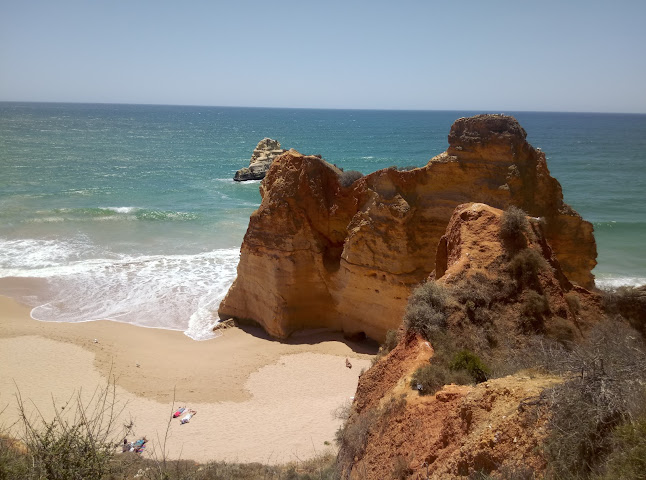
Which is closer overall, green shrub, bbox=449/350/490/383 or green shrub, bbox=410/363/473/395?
green shrub, bbox=410/363/473/395

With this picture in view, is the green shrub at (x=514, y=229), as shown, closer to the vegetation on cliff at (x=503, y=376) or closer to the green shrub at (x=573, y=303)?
the vegetation on cliff at (x=503, y=376)

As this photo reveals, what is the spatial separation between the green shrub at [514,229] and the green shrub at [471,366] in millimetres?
3217

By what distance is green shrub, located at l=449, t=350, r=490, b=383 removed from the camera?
6809mm

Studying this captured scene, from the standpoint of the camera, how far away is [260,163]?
54000 millimetres

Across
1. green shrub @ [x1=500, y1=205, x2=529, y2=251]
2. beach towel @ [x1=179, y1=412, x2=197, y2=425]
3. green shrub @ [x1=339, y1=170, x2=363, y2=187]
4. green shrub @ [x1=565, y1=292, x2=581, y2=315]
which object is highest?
green shrub @ [x1=339, y1=170, x2=363, y2=187]

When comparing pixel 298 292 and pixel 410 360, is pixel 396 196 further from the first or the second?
pixel 410 360

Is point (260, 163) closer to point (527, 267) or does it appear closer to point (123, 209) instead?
point (123, 209)

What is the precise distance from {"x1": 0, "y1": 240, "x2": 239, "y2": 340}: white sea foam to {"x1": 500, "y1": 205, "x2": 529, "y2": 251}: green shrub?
39.8ft

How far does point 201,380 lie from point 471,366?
1043cm

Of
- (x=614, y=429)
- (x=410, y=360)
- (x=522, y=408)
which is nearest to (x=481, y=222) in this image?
(x=410, y=360)

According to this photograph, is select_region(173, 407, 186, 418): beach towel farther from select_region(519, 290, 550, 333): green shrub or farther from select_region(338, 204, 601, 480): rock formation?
select_region(519, 290, 550, 333): green shrub

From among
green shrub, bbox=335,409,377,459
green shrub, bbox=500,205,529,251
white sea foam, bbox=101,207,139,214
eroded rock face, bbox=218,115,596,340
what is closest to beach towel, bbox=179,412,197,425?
eroded rock face, bbox=218,115,596,340

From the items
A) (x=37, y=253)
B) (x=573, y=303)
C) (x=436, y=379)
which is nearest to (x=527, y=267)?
(x=573, y=303)

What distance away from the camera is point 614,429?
14.2 ft
